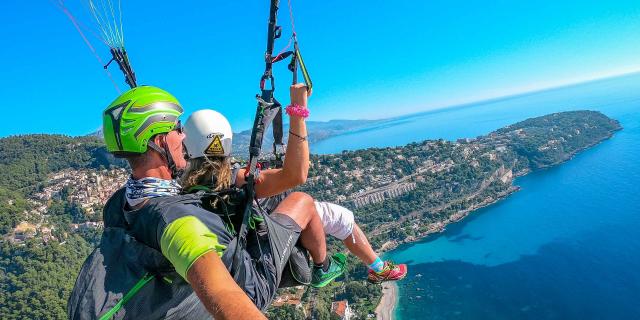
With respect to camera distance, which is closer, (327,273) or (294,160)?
(294,160)

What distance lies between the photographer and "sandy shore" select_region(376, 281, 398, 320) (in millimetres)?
24078

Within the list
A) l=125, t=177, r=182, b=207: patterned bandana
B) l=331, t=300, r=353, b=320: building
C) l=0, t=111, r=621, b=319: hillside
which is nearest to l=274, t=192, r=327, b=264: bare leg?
l=125, t=177, r=182, b=207: patterned bandana

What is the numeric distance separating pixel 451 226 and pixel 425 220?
3.13 m

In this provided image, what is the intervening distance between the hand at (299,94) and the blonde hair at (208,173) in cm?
56

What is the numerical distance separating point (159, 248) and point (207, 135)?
1030 millimetres

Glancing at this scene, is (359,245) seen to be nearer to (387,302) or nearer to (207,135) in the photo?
(207,135)

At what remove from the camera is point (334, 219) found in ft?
8.29

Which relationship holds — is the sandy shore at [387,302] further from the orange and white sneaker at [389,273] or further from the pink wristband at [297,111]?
the pink wristband at [297,111]

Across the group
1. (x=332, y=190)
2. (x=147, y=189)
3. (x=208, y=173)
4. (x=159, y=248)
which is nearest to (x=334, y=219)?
(x=208, y=173)

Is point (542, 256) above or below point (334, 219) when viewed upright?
below

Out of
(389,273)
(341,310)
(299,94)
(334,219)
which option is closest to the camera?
(299,94)

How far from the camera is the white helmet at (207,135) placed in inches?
79.5

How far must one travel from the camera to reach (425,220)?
43.4 meters

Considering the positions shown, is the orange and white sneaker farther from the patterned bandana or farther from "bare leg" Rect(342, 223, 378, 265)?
the patterned bandana
